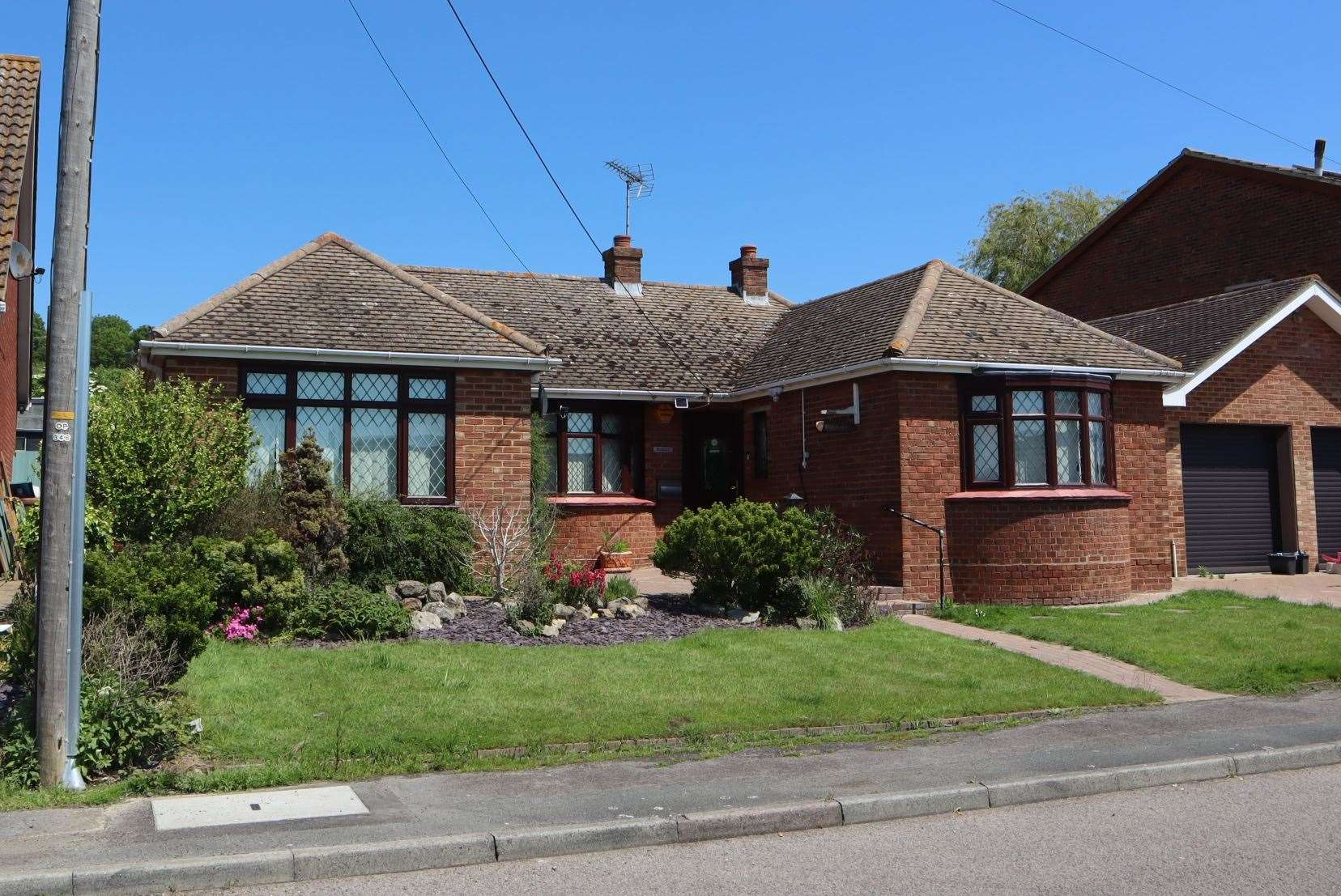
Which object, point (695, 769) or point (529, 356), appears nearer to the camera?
point (695, 769)

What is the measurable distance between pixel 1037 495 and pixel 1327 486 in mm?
8299

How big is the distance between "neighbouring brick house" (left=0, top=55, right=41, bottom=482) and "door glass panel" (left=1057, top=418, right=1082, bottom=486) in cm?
1308

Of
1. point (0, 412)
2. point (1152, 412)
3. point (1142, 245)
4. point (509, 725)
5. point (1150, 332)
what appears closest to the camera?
point (509, 725)

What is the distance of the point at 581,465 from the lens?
19.8 meters

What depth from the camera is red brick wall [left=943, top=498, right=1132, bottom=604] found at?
1599 cm

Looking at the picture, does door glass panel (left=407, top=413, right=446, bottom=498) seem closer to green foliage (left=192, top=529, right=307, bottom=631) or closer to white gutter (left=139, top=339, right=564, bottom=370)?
white gutter (left=139, top=339, right=564, bottom=370)

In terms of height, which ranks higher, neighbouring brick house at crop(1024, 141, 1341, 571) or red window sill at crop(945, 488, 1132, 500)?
neighbouring brick house at crop(1024, 141, 1341, 571)

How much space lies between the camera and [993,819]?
6.97m

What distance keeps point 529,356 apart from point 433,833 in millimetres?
10811

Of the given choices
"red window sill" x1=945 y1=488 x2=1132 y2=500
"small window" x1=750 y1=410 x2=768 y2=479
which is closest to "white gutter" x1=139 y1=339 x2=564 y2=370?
"small window" x1=750 y1=410 x2=768 y2=479

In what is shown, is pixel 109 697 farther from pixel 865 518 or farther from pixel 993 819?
pixel 865 518

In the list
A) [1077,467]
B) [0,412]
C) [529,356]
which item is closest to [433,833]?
[529,356]

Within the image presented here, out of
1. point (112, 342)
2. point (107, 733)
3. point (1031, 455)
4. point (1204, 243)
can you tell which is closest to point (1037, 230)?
point (1204, 243)

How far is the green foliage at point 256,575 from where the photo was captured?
11328 mm
